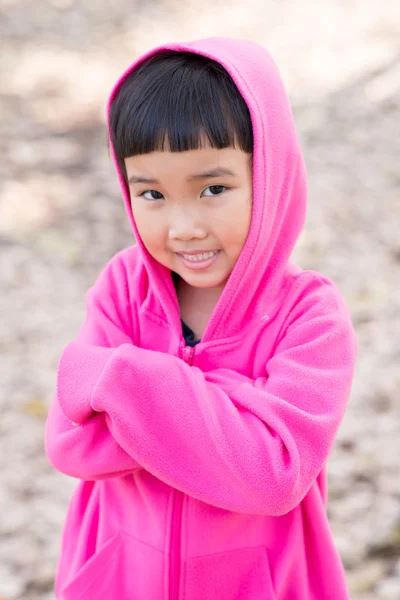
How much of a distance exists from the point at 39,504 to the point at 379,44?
497 cm

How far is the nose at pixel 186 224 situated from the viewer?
1.64 metres

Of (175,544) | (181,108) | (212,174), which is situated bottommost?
(175,544)

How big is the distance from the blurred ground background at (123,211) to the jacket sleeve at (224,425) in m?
1.40

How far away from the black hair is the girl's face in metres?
0.02

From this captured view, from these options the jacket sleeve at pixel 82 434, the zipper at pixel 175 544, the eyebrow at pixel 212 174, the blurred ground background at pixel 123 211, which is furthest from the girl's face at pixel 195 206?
the blurred ground background at pixel 123 211

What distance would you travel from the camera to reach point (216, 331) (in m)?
1.81

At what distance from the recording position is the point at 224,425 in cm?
159

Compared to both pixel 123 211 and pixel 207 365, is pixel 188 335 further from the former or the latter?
pixel 123 211

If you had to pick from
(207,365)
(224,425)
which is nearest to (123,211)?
(207,365)

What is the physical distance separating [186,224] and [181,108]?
0.76ft

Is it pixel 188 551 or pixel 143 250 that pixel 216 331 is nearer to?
pixel 143 250

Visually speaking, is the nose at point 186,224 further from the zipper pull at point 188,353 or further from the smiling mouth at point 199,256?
the zipper pull at point 188,353

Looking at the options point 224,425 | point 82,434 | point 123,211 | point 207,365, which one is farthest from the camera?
point 123,211

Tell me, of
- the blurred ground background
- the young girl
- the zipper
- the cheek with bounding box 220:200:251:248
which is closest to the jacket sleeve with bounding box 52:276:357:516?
the young girl
